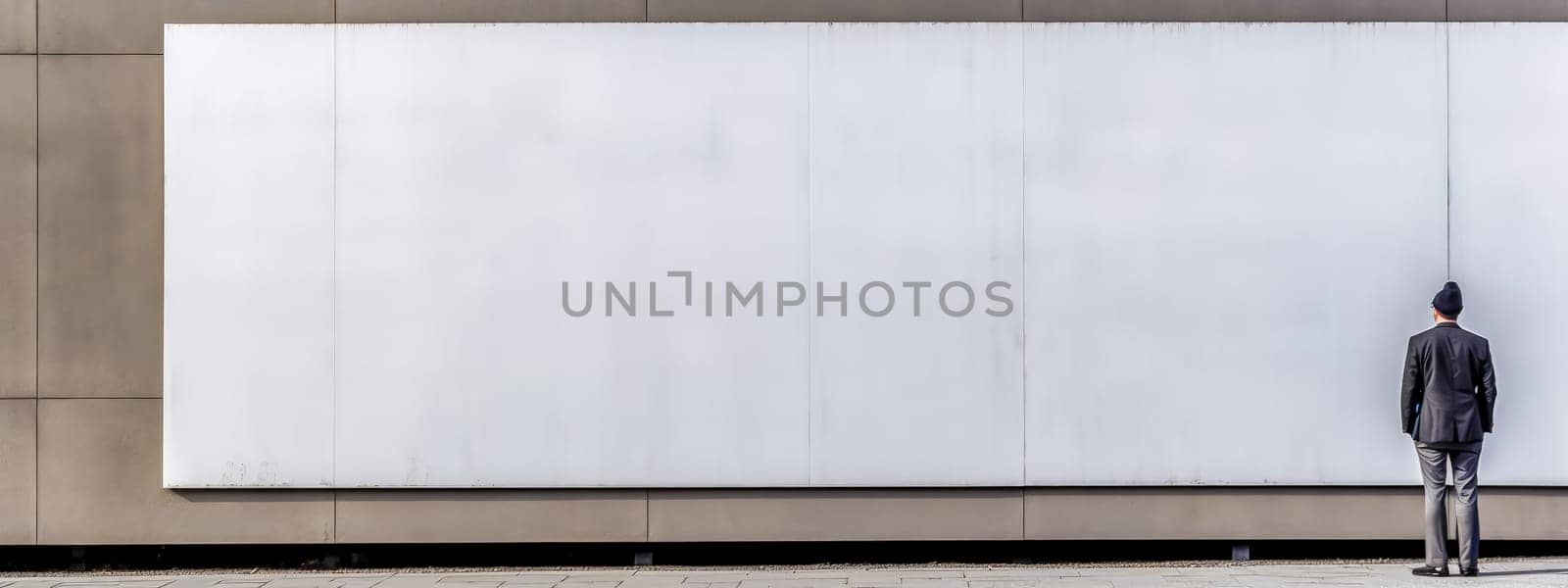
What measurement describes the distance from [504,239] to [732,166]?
1581 millimetres

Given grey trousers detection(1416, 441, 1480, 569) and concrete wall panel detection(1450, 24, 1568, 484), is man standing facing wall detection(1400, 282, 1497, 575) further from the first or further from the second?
concrete wall panel detection(1450, 24, 1568, 484)

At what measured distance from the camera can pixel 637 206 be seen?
7703 millimetres

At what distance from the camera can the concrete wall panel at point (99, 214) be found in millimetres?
7848

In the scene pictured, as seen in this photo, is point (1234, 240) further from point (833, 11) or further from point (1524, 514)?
point (833, 11)

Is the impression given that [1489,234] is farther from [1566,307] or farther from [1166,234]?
[1166,234]

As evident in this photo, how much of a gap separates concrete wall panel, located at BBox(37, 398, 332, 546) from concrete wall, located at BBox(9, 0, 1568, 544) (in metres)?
0.01

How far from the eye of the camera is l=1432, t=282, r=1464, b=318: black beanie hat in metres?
6.89

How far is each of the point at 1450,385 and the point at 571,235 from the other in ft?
18.0

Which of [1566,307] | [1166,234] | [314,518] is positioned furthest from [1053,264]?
[314,518]

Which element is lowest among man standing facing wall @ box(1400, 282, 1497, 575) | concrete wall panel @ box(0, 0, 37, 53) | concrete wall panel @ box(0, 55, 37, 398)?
man standing facing wall @ box(1400, 282, 1497, 575)

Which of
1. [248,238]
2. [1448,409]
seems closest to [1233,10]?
[1448,409]

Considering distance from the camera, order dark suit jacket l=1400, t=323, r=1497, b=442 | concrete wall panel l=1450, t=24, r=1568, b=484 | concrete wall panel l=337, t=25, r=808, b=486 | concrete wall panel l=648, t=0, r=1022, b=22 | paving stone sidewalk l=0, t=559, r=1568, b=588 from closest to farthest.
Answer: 1. dark suit jacket l=1400, t=323, r=1497, b=442
2. paving stone sidewalk l=0, t=559, r=1568, b=588
3. concrete wall panel l=1450, t=24, r=1568, b=484
4. concrete wall panel l=337, t=25, r=808, b=486
5. concrete wall panel l=648, t=0, r=1022, b=22

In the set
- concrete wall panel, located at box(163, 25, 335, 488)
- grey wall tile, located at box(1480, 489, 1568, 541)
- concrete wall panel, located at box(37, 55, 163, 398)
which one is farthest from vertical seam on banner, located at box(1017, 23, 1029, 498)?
concrete wall panel, located at box(37, 55, 163, 398)

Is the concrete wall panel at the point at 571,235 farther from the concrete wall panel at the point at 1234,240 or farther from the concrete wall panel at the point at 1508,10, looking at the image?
the concrete wall panel at the point at 1508,10
